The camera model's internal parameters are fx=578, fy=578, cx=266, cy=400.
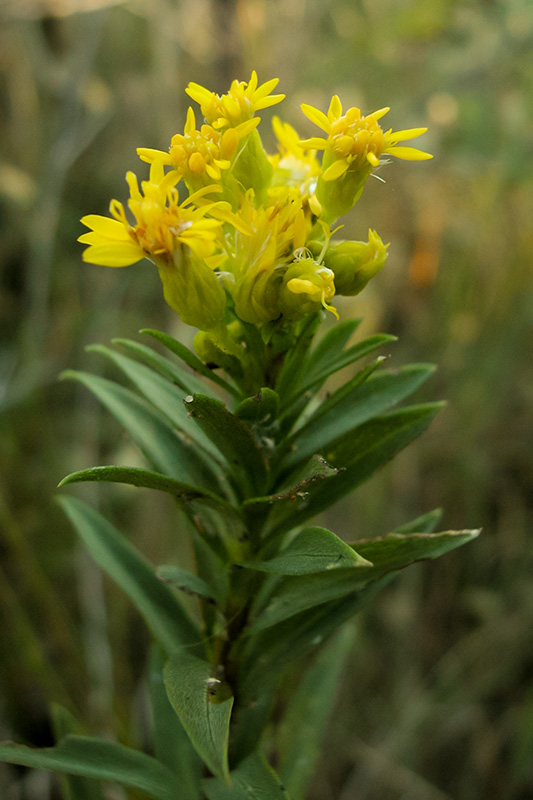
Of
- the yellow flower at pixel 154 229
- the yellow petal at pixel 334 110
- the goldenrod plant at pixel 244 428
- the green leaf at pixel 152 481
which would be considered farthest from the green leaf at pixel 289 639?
the yellow petal at pixel 334 110

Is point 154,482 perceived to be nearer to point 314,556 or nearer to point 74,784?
point 314,556

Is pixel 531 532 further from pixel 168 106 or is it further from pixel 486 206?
pixel 168 106

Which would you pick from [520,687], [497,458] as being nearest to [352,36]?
[497,458]

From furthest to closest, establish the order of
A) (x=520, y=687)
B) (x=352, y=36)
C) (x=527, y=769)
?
(x=352, y=36), (x=520, y=687), (x=527, y=769)

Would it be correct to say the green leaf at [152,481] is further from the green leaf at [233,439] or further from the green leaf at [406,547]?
the green leaf at [406,547]

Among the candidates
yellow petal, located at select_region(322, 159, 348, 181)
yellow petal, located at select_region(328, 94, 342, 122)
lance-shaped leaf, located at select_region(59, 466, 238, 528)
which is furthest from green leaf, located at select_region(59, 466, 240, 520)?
yellow petal, located at select_region(328, 94, 342, 122)

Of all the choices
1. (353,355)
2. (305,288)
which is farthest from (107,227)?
(353,355)
